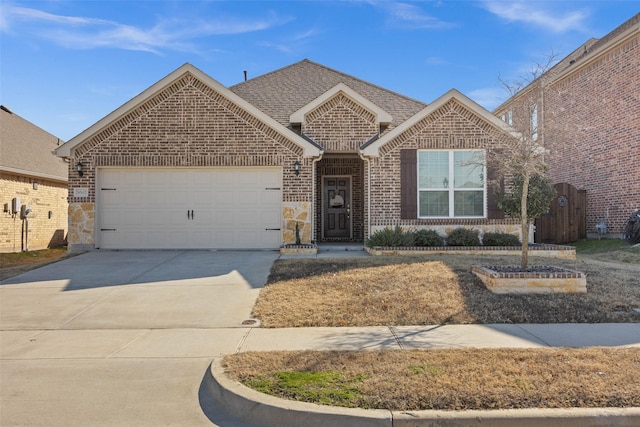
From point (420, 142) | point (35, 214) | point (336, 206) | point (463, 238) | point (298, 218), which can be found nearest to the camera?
point (463, 238)

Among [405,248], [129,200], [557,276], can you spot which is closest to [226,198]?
[129,200]

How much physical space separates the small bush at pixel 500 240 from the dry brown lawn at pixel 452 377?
699 cm

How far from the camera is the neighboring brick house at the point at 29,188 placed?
49.1 feet

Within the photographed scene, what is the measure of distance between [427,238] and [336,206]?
13.9 ft

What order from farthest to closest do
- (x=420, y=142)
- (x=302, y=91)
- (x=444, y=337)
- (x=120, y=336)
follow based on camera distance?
1. (x=302, y=91)
2. (x=420, y=142)
3. (x=120, y=336)
4. (x=444, y=337)

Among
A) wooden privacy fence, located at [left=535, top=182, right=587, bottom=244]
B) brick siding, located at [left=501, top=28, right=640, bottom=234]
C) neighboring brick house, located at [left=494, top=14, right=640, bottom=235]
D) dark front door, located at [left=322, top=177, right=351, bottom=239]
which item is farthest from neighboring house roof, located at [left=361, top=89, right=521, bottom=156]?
wooden privacy fence, located at [left=535, top=182, right=587, bottom=244]

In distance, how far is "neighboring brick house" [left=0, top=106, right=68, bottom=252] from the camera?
14953mm

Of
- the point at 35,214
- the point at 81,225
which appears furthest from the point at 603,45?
the point at 35,214

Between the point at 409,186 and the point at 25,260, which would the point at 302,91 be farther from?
the point at 25,260

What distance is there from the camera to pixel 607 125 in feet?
49.4

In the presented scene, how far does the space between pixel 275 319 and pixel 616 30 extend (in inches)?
701

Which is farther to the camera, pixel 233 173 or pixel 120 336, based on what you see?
pixel 233 173

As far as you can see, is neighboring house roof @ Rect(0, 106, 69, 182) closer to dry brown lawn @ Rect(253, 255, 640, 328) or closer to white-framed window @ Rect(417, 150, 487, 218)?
dry brown lawn @ Rect(253, 255, 640, 328)

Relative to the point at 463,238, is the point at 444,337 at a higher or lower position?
lower
